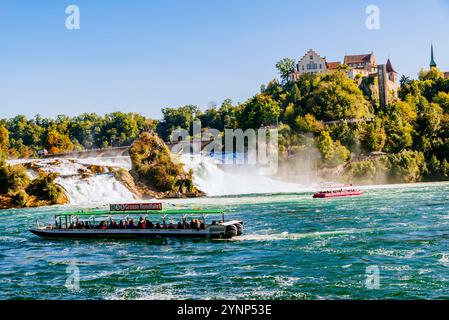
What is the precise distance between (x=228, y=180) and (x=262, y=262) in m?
67.4

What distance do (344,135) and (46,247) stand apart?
294ft

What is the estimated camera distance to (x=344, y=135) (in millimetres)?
120375

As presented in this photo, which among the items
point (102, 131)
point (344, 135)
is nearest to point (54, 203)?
point (344, 135)

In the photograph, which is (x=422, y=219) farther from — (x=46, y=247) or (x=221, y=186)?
(x=221, y=186)

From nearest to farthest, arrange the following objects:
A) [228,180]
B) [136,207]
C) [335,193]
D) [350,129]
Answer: [136,207] < [335,193] < [228,180] < [350,129]

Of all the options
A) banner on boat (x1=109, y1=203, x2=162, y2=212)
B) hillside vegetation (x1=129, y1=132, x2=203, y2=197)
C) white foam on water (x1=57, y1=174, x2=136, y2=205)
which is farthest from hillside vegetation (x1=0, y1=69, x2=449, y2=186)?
banner on boat (x1=109, y1=203, x2=162, y2=212)

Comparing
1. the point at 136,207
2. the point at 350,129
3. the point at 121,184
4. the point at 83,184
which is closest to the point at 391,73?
the point at 350,129

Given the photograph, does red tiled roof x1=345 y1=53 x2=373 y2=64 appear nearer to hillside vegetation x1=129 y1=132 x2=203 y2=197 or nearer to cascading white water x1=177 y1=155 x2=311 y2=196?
cascading white water x1=177 y1=155 x2=311 y2=196

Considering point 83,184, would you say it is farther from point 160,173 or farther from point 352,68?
point 352,68

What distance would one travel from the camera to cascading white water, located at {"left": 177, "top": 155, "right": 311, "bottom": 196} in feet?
310

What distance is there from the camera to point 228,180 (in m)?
98.8

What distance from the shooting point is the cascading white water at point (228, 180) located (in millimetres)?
94625

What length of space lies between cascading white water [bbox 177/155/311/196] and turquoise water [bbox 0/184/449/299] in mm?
42797
